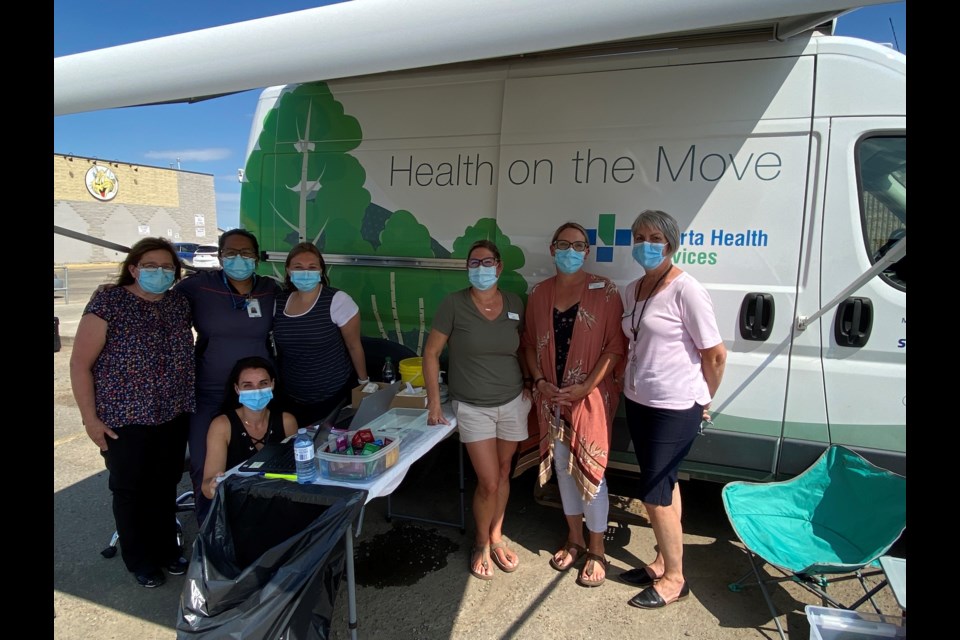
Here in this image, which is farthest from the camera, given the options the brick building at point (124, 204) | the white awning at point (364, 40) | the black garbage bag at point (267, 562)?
the brick building at point (124, 204)

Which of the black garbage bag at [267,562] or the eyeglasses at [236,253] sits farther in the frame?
the eyeglasses at [236,253]

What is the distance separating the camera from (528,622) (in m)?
2.50

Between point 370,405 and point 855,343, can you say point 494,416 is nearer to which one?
point 370,405

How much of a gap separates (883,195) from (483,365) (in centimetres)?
210

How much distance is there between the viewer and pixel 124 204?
33.7m

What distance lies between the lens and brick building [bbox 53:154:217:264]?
30.3m

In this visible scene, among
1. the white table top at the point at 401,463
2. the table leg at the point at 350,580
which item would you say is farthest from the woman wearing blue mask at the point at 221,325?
the table leg at the point at 350,580

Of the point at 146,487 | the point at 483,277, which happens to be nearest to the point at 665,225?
the point at 483,277

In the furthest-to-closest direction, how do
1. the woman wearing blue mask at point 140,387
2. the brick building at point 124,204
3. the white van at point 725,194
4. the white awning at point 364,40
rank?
the brick building at point 124,204 < the white van at point 725,194 < the woman wearing blue mask at point 140,387 < the white awning at point 364,40

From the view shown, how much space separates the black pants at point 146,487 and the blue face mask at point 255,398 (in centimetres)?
49

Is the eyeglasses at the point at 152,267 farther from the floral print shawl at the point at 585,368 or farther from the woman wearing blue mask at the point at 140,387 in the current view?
the floral print shawl at the point at 585,368

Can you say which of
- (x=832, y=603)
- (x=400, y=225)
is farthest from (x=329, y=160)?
(x=832, y=603)

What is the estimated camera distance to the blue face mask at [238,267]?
2801 mm

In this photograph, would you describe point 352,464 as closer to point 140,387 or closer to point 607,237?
point 140,387
